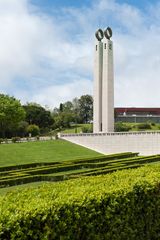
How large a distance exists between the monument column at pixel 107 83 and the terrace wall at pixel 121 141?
5.88m

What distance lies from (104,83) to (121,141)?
10729 mm

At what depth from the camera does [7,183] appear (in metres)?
18.4

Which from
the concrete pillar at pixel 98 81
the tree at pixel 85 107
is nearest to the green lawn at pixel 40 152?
the concrete pillar at pixel 98 81

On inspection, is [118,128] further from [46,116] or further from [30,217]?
[30,217]

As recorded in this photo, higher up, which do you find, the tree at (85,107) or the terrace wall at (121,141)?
the tree at (85,107)

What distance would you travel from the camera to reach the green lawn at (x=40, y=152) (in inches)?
1450

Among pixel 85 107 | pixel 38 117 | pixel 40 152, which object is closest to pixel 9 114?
pixel 38 117

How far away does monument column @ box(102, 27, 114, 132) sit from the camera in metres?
55.0

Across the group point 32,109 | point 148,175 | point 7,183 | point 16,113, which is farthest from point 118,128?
point 148,175

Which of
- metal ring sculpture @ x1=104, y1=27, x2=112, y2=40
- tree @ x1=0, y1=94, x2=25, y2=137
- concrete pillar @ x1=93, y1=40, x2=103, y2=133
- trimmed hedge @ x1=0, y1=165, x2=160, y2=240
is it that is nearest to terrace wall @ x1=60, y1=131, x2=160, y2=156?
concrete pillar @ x1=93, y1=40, x2=103, y2=133

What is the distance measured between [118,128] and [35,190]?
68.6 m

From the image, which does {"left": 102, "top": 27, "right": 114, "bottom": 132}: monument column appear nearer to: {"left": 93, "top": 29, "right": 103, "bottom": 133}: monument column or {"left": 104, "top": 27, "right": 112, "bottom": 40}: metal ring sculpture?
{"left": 104, "top": 27, "right": 112, "bottom": 40}: metal ring sculpture

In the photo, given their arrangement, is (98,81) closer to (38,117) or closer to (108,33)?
(108,33)

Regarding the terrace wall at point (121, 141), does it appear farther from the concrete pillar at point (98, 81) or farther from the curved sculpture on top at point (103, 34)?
the curved sculpture on top at point (103, 34)
